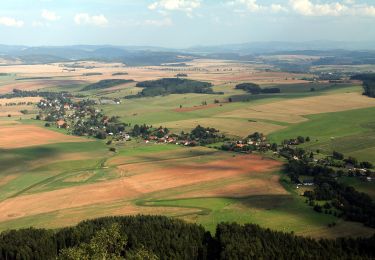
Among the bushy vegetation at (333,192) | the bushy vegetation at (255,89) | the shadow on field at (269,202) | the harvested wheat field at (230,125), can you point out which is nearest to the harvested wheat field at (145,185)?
the shadow on field at (269,202)

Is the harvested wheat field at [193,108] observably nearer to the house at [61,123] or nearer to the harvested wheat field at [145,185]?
the house at [61,123]

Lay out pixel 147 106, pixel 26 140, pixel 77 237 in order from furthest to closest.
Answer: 1. pixel 147 106
2. pixel 26 140
3. pixel 77 237

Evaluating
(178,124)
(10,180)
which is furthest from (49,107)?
(10,180)

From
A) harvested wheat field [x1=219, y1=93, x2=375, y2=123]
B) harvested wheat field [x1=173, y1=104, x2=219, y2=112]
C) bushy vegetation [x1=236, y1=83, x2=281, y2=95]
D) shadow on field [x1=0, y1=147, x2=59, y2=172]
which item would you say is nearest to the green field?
harvested wheat field [x1=219, y1=93, x2=375, y2=123]

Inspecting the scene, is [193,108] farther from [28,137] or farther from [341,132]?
[28,137]

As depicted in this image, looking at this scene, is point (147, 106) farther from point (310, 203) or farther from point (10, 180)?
point (310, 203)
